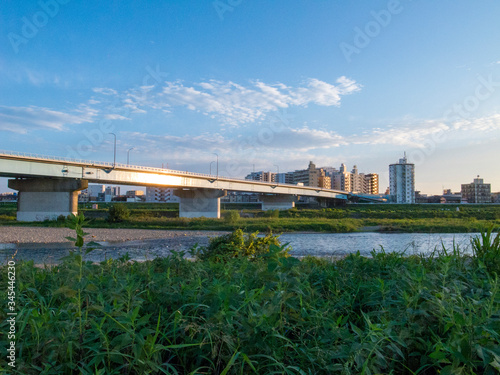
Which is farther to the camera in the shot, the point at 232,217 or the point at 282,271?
the point at 232,217

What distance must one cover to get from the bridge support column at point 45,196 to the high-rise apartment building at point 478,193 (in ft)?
507

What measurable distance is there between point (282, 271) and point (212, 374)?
95 centimetres

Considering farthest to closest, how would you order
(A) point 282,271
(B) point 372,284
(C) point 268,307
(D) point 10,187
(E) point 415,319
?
(D) point 10,187, (B) point 372,284, (A) point 282,271, (E) point 415,319, (C) point 268,307

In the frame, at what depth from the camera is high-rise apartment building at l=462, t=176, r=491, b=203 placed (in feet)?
502

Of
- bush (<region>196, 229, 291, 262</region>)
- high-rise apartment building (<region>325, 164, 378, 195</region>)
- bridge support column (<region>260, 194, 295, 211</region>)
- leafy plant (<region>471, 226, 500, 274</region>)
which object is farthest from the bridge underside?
high-rise apartment building (<region>325, 164, 378, 195</region>)

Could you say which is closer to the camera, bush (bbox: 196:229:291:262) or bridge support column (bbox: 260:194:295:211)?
bush (bbox: 196:229:291:262)

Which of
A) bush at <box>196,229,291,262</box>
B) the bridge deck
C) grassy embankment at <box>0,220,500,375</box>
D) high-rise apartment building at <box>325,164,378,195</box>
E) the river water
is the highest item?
high-rise apartment building at <box>325,164,378,195</box>

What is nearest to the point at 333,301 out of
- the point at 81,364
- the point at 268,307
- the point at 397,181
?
the point at 268,307

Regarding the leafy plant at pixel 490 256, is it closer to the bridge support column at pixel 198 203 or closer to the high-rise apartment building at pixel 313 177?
the bridge support column at pixel 198 203

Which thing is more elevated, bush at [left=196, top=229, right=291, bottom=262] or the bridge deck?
the bridge deck

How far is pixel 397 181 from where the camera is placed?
143750 mm

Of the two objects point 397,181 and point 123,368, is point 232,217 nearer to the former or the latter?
point 123,368

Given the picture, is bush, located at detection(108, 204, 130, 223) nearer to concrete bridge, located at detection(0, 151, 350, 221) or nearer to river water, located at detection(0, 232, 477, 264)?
concrete bridge, located at detection(0, 151, 350, 221)

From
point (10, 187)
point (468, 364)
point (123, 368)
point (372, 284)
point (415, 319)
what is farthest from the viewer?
point (10, 187)
